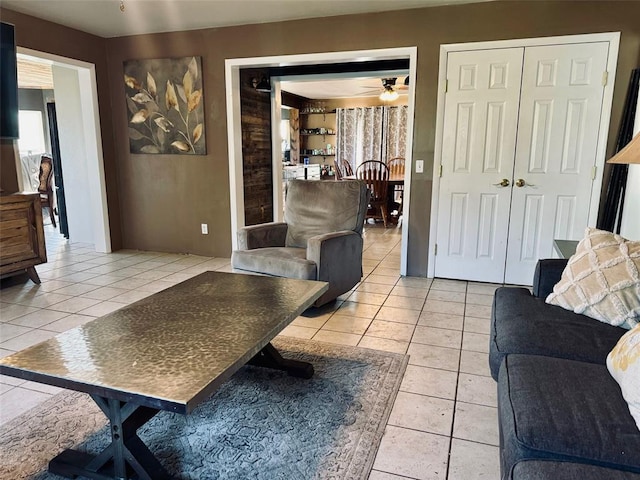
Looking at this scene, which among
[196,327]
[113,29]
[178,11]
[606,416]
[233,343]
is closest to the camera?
[606,416]

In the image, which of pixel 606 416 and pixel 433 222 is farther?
pixel 433 222

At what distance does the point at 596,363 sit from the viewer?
1529 mm

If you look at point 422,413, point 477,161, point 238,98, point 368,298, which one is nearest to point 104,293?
point 368,298

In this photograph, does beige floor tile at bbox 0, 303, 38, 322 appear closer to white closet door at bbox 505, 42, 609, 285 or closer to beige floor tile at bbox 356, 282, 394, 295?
beige floor tile at bbox 356, 282, 394, 295

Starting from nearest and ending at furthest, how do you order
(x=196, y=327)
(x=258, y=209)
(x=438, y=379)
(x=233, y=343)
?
(x=233, y=343) < (x=196, y=327) < (x=438, y=379) < (x=258, y=209)

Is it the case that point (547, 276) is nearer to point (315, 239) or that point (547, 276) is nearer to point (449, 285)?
point (315, 239)


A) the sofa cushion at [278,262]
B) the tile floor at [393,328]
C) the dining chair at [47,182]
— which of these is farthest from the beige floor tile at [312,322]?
the dining chair at [47,182]

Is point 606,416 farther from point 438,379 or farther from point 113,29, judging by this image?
point 113,29

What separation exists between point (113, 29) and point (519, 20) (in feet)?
12.6

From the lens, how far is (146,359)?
1417mm

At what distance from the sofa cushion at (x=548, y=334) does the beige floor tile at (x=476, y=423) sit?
0.28 metres

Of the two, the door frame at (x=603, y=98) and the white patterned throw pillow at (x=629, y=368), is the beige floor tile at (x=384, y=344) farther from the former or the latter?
the door frame at (x=603, y=98)

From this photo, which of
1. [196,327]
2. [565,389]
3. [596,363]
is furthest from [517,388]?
[196,327]

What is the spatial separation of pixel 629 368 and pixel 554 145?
2736mm
